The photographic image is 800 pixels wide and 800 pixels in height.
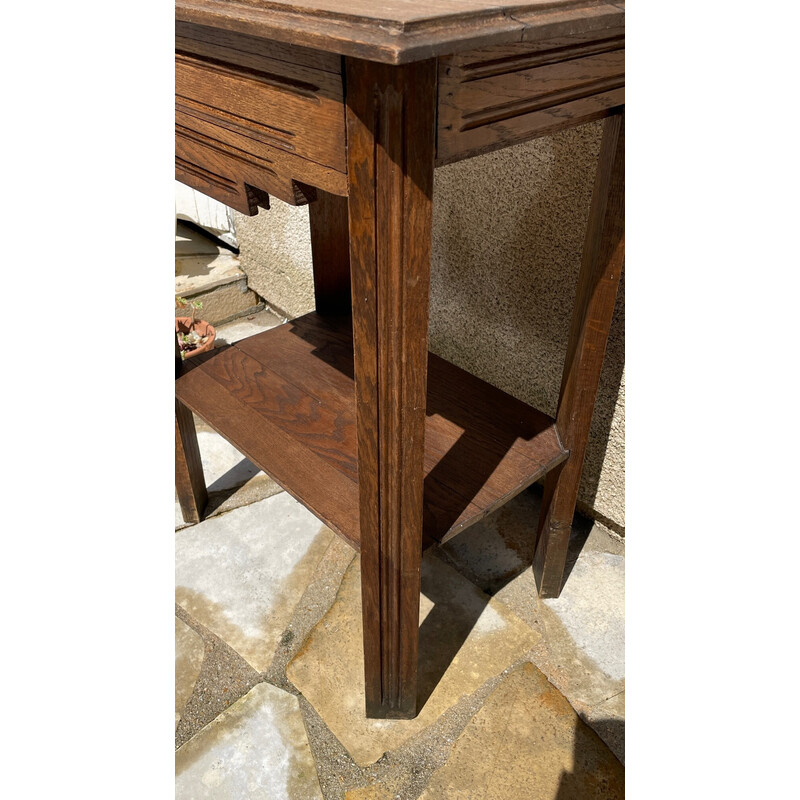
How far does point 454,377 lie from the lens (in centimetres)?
176

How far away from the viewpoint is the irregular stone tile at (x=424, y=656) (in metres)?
1.50

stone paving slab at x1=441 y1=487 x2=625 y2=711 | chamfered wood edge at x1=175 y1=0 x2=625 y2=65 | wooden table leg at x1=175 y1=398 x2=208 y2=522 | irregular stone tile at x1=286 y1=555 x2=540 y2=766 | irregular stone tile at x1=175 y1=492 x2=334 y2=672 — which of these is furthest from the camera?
wooden table leg at x1=175 y1=398 x2=208 y2=522

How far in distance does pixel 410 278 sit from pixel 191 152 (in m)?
0.48

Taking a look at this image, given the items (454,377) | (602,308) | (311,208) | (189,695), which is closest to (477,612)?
(454,377)

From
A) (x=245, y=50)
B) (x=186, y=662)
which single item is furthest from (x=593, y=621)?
(x=245, y=50)

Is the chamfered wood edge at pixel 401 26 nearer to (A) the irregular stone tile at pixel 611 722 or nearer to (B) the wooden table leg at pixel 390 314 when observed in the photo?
(B) the wooden table leg at pixel 390 314

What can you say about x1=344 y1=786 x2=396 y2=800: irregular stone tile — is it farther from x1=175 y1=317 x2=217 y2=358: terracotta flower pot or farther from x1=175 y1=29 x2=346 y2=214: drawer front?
x1=175 y1=317 x2=217 y2=358: terracotta flower pot

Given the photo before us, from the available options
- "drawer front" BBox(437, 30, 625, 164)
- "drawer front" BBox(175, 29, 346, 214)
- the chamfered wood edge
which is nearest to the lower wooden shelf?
"drawer front" BBox(175, 29, 346, 214)

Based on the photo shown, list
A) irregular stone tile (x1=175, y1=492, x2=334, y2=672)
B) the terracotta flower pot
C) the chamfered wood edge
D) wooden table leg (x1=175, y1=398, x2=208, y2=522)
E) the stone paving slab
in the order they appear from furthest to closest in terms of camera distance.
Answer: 1. the terracotta flower pot
2. wooden table leg (x1=175, y1=398, x2=208, y2=522)
3. irregular stone tile (x1=175, y1=492, x2=334, y2=672)
4. the stone paving slab
5. the chamfered wood edge

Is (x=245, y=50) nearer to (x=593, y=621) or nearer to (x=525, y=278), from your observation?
(x=525, y=278)

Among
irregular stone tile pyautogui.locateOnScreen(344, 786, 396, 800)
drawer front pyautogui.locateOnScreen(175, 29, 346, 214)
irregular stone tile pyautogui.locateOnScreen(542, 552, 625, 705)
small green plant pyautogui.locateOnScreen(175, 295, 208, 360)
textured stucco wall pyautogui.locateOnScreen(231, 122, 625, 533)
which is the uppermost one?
drawer front pyautogui.locateOnScreen(175, 29, 346, 214)

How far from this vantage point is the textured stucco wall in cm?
156

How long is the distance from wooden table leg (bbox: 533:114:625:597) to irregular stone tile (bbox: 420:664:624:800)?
1.14 ft

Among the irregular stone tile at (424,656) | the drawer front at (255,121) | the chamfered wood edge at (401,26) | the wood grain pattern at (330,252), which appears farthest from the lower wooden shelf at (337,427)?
the chamfered wood edge at (401,26)
